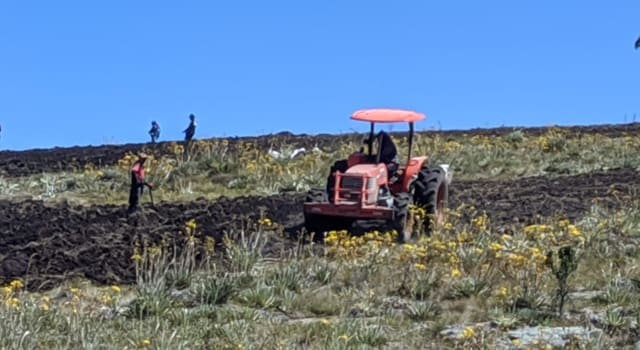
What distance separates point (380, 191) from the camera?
15.7 metres

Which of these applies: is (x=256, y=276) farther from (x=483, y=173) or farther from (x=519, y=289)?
(x=483, y=173)

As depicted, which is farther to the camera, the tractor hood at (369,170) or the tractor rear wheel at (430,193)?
the tractor rear wheel at (430,193)

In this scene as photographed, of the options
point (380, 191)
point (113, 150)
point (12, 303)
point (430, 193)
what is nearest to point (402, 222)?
point (380, 191)

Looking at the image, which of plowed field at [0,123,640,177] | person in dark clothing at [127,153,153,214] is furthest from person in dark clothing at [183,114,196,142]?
person in dark clothing at [127,153,153,214]

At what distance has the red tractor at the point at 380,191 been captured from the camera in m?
15.0

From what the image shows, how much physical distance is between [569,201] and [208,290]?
25.3 feet

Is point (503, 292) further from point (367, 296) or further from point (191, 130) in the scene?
point (191, 130)

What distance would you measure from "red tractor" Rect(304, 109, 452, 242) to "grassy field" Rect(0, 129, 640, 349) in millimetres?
600

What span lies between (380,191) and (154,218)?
3.66 metres

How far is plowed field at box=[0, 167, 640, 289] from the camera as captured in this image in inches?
541

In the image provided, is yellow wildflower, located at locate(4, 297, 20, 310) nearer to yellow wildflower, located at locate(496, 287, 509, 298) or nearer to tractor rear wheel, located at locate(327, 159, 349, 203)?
yellow wildflower, located at locate(496, 287, 509, 298)

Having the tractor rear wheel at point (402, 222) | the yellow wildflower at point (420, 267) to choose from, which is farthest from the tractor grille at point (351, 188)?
the yellow wildflower at point (420, 267)

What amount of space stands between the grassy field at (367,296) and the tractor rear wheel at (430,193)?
1.54 feet

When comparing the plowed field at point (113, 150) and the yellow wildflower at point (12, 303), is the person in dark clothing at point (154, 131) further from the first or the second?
the yellow wildflower at point (12, 303)
